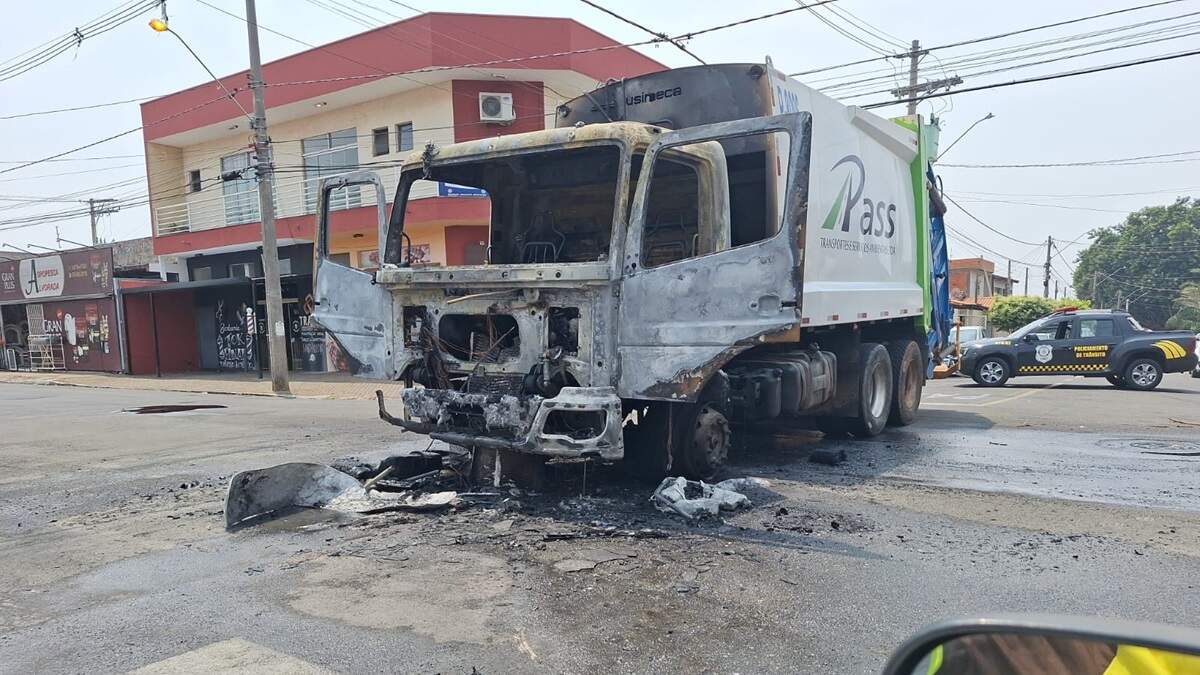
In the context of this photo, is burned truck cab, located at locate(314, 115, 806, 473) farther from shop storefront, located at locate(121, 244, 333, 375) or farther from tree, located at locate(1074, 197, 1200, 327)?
tree, located at locate(1074, 197, 1200, 327)

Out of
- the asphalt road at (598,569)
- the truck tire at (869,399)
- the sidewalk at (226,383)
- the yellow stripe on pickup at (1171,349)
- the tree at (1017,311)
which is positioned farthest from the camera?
the tree at (1017,311)

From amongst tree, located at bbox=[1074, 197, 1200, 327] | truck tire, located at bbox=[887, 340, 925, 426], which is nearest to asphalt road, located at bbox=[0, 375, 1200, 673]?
truck tire, located at bbox=[887, 340, 925, 426]

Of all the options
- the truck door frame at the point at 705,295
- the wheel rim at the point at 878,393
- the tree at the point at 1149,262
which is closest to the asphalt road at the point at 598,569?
the truck door frame at the point at 705,295

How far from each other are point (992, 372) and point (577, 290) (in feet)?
45.4

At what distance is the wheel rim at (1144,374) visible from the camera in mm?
14914

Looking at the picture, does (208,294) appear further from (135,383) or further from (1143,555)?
(1143,555)

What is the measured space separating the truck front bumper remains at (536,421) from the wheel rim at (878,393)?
431cm

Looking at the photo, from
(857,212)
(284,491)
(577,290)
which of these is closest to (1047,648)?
(577,290)

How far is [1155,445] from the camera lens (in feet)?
26.7

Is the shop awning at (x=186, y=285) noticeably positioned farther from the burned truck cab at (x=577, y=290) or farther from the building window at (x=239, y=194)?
the burned truck cab at (x=577, y=290)

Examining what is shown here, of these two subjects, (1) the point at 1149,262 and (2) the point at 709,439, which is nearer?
(2) the point at 709,439

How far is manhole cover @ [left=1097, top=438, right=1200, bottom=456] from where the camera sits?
25.3ft

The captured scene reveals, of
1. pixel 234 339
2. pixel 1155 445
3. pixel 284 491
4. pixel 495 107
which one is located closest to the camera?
pixel 284 491

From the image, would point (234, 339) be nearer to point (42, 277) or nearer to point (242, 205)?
point (242, 205)
